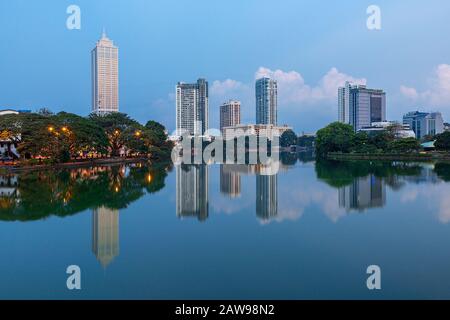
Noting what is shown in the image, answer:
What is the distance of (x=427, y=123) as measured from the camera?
2972 inches

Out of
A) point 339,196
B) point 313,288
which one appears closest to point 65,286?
point 313,288

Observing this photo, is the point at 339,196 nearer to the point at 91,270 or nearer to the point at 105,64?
the point at 91,270

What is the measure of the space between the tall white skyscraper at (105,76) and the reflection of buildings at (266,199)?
63166 mm

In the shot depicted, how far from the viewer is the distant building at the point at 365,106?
8612 centimetres

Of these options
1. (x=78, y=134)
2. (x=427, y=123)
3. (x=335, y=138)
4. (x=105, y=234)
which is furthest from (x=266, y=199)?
(x=427, y=123)

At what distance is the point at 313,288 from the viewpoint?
16.0 ft

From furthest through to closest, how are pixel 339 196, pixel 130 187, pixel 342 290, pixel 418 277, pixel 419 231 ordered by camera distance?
pixel 130 187
pixel 339 196
pixel 419 231
pixel 418 277
pixel 342 290

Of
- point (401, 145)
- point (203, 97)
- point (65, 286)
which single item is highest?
point (203, 97)


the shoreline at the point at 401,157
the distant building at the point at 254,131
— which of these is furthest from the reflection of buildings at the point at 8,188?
the distant building at the point at 254,131

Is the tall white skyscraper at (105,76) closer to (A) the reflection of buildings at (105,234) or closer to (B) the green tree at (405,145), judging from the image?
(B) the green tree at (405,145)

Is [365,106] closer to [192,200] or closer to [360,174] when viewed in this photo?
[360,174]

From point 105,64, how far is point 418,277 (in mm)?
78723

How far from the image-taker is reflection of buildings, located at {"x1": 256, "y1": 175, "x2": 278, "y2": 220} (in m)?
9.75

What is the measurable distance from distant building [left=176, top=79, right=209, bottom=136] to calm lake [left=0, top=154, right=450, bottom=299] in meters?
60.7
